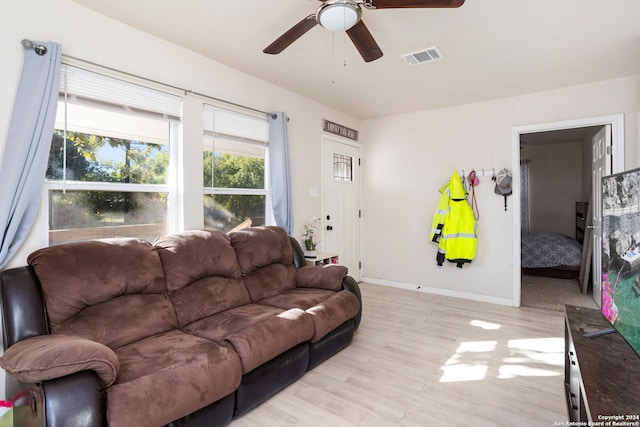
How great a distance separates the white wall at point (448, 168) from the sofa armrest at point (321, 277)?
2.13 m

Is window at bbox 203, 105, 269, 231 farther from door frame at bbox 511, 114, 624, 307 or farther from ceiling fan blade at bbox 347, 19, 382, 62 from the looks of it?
door frame at bbox 511, 114, 624, 307

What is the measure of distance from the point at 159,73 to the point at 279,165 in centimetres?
138

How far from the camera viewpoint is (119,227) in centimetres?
253

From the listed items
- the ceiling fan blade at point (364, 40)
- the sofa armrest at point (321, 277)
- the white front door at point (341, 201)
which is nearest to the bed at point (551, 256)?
the white front door at point (341, 201)

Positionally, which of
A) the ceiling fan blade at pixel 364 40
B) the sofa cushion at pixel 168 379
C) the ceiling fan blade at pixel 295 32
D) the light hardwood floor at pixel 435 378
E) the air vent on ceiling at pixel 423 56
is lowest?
the light hardwood floor at pixel 435 378

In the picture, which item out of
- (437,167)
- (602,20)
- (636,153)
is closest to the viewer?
(602,20)

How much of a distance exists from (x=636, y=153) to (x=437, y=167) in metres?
2.02

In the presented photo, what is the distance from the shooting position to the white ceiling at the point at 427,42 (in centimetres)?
227

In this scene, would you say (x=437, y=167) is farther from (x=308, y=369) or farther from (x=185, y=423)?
(x=185, y=423)

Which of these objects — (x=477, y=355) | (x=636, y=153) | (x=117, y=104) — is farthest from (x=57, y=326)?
(x=636, y=153)

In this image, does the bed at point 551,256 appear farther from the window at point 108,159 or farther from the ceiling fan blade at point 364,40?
the window at point 108,159

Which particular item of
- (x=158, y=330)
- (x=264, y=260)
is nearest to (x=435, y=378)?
(x=264, y=260)

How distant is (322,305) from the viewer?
102 inches

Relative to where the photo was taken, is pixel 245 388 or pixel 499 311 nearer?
pixel 245 388
